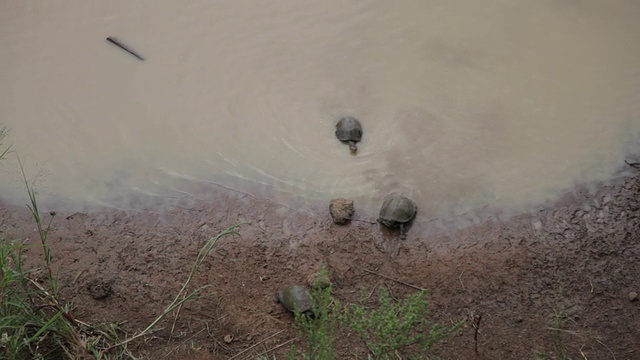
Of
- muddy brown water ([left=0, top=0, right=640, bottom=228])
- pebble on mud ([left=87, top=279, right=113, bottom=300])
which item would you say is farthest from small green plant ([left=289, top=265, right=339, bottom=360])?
pebble on mud ([left=87, top=279, right=113, bottom=300])

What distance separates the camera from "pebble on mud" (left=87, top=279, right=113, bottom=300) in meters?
3.56

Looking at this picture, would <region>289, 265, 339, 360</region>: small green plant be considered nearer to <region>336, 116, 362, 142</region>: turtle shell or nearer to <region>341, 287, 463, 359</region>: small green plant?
<region>341, 287, 463, 359</region>: small green plant

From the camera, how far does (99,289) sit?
11.7 ft

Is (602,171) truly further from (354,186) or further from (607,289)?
(354,186)

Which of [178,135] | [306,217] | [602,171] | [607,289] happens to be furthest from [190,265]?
[602,171]

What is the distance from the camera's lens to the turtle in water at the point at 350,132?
4109mm

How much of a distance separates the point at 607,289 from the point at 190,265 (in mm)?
2089

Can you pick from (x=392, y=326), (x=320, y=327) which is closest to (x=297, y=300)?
(x=320, y=327)

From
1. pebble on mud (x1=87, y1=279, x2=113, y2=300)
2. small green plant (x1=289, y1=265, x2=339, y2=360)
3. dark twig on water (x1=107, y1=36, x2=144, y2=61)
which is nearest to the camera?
small green plant (x1=289, y1=265, x2=339, y2=360)

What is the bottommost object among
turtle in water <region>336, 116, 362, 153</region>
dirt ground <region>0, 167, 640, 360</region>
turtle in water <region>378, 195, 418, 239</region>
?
dirt ground <region>0, 167, 640, 360</region>

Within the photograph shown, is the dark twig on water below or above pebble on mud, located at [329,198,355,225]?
above

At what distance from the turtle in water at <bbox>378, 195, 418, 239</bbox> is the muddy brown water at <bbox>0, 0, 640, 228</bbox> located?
0.45ft

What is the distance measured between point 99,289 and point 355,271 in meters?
1.28

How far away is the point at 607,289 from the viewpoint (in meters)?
3.55
